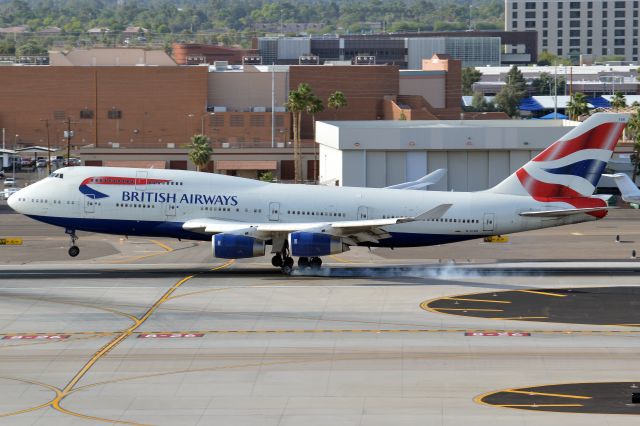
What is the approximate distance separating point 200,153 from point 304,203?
73047 mm

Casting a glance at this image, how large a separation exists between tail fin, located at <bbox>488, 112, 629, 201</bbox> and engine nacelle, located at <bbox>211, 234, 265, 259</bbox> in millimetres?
14492

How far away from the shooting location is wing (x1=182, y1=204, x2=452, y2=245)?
211 ft

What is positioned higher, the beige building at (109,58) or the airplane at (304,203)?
the beige building at (109,58)

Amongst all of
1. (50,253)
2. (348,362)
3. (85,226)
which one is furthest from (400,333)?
(50,253)

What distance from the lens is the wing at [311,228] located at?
64438mm

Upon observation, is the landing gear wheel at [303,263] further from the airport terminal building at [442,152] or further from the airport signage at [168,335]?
the airport terminal building at [442,152]

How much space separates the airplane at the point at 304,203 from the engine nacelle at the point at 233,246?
231cm

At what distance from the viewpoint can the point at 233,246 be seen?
64.2 metres

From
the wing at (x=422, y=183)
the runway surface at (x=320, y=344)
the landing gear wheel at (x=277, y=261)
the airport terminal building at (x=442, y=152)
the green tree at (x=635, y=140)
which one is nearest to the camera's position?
the runway surface at (x=320, y=344)

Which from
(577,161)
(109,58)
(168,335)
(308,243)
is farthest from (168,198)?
(109,58)

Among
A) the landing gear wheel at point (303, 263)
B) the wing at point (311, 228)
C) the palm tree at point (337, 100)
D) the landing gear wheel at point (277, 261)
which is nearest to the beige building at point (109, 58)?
the palm tree at point (337, 100)

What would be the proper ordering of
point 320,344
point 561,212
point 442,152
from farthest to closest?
point 442,152
point 561,212
point 320,344

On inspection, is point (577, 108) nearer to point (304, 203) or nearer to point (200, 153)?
point (200, 153)

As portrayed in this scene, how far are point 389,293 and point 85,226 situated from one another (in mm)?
17124
